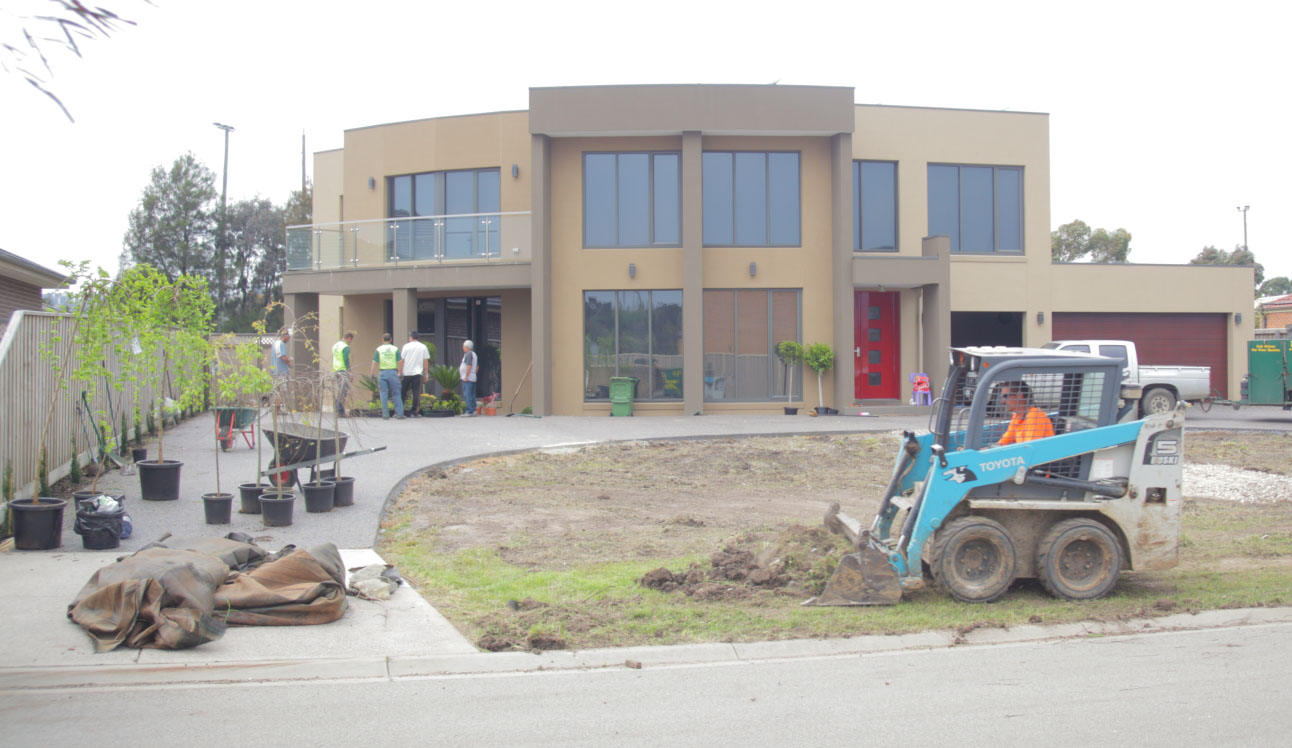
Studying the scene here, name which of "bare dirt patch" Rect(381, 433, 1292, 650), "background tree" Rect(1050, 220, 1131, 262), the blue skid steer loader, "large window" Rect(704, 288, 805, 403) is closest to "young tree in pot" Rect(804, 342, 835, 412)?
"large window" Rect(704, 288, 805, 403)

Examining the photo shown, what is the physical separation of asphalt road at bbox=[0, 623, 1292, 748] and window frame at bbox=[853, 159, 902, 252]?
20213 mm

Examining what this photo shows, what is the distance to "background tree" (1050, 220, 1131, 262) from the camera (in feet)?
194

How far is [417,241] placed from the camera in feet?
81.9

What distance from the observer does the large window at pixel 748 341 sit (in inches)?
967

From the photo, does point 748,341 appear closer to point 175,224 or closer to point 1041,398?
point 1041,398

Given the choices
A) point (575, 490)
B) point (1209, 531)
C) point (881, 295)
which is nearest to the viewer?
point (1209, 531)

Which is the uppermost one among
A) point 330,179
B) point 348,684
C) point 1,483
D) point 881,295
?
point 330,179

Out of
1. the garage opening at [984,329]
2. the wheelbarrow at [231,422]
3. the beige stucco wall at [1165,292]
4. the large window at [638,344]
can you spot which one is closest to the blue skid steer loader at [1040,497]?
the wheelbarrow at [231,422]

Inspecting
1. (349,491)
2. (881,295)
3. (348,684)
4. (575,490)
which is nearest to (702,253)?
(881,295)

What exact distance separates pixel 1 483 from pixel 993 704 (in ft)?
29.2

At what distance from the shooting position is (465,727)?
505 centimetres

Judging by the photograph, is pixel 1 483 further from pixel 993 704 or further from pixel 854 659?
pixel 993 704

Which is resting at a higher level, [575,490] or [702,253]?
[702,253]

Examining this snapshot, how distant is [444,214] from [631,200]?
5337mm
